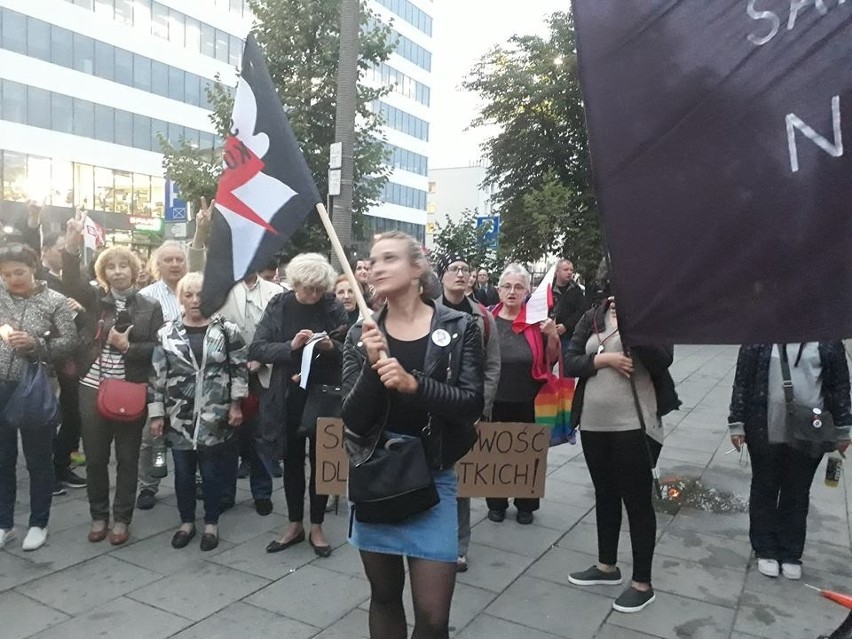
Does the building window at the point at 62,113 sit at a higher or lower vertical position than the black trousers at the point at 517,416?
higher

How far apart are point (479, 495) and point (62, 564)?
8.44 ft

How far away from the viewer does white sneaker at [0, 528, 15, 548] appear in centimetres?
446

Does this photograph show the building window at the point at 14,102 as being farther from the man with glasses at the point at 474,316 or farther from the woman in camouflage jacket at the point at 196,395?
the man with glasses at the point at 474,316

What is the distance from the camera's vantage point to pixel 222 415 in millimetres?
4645

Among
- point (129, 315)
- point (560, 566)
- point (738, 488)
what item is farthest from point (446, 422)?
point (738, 488)

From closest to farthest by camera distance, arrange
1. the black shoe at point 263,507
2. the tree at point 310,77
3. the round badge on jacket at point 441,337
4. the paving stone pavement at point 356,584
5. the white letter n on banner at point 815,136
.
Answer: the white letter n on banner at point 815,136
the round badge on jacket at point 441,337
the paving stone pavement at point 356,584
the black shoe at point 263,507
the tree at point 310,77

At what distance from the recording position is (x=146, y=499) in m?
5.35

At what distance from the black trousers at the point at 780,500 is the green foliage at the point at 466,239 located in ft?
23.0

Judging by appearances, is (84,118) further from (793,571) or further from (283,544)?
(793,571)

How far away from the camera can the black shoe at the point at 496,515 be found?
205 inches

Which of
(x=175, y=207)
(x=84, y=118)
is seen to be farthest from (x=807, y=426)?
(x=84, y=118)

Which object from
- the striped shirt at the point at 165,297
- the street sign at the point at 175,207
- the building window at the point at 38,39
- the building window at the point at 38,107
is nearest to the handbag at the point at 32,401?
the striped shirt at the point at 165,297

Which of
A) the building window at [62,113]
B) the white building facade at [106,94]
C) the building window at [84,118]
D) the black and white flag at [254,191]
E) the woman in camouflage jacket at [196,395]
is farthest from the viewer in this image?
the building window at [84,118]

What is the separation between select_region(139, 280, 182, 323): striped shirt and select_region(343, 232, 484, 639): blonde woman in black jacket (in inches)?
119
